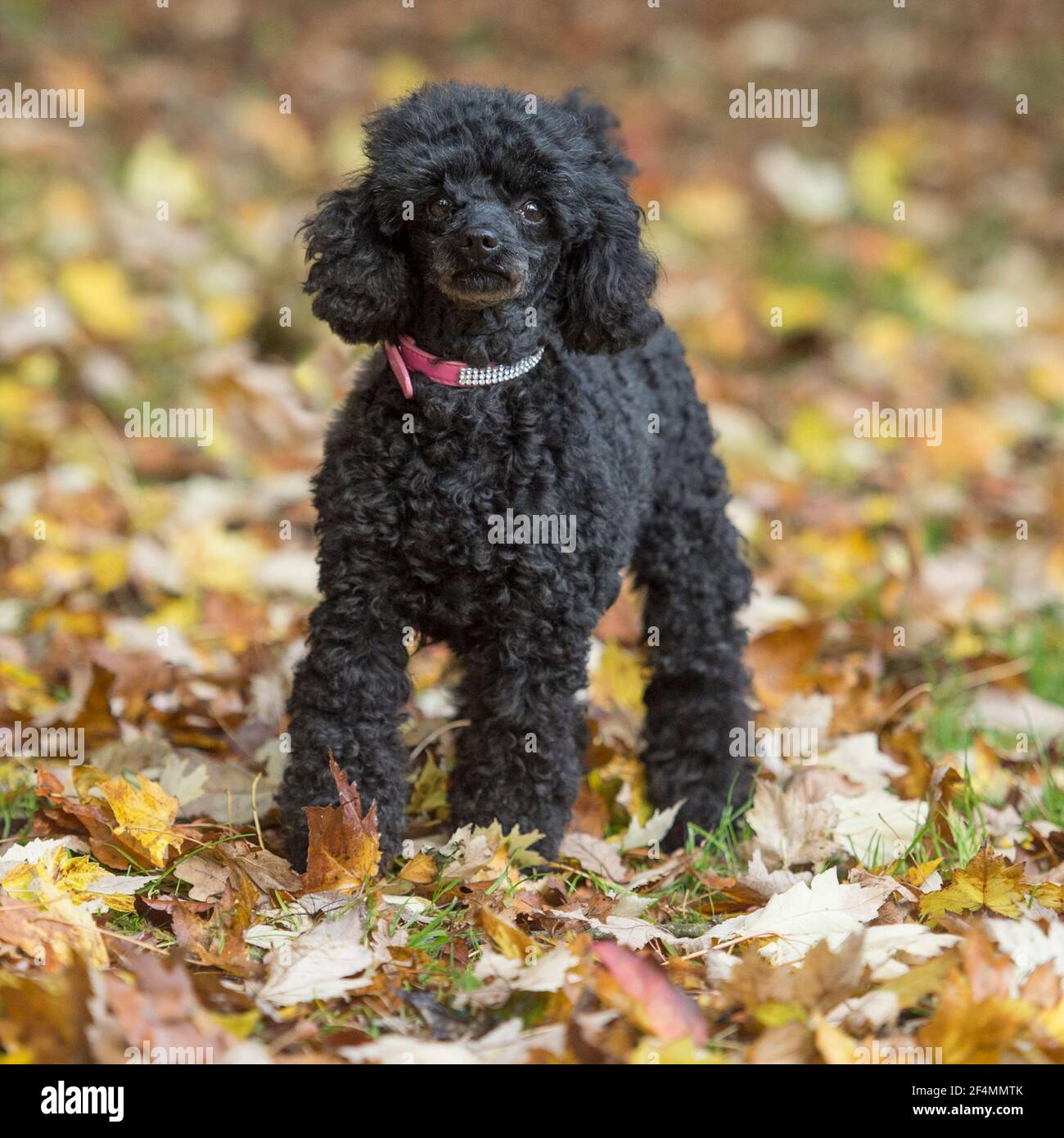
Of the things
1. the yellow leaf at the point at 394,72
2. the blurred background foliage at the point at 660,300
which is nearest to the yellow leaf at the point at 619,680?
the blurred background foliage at the point at 660,300

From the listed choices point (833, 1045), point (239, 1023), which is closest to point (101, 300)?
point (239, 1023)

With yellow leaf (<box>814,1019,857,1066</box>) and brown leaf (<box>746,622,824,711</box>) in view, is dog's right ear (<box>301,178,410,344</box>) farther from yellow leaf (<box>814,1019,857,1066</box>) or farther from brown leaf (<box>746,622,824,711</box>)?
brown leaf (<box>746,622,824,711</box>)

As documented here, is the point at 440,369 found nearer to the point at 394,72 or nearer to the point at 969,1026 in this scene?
the point at 969,1026

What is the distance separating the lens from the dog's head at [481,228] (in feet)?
10.2

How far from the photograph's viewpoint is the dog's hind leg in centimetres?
407

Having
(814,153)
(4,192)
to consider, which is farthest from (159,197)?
(814,153)

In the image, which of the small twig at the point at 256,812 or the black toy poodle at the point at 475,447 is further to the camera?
the small twig at the point at 256,812

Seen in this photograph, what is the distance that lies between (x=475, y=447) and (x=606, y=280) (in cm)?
50

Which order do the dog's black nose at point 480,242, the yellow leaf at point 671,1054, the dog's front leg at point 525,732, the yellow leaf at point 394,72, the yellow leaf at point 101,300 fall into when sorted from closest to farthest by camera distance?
the yellow leaf at point 671,1054, the dog's black nose at point 480,242, the dog's front leg at point 525,732, the yellow leaf at point 101,300, the yellow leaf at point 394,72

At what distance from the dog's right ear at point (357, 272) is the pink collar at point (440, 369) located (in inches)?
1.9

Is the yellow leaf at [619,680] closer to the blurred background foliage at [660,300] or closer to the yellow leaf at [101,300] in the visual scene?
the blurred background foliage at [660,300]

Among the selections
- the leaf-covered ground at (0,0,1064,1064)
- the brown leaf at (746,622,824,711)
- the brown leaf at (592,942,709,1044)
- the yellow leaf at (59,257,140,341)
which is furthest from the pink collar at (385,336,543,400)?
the yellow leaf at (59,257,140,341)

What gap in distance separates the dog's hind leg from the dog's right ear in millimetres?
1095
